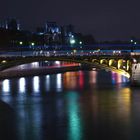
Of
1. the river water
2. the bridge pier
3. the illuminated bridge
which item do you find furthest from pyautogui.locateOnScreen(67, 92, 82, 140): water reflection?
the illuminated bridge

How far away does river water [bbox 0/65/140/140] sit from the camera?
2147 centimetres

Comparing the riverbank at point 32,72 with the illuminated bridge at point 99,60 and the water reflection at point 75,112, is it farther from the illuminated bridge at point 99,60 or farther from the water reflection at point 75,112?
the water reflection at point 75,112

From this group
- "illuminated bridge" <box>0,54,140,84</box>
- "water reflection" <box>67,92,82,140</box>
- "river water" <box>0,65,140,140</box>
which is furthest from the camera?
"illuminated bridge" <box>0,54,140,84</box>

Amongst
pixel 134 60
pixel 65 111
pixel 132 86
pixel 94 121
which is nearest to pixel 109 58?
pixel 134 60

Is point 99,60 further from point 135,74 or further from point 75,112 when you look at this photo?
point 75,112

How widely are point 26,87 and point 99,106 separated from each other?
1186 cm

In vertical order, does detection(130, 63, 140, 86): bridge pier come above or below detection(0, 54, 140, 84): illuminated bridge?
below

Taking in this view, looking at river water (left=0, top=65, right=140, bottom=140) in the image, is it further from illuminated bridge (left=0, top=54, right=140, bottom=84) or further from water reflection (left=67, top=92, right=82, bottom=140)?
illuminated bridge (left=0, top=54, right=140, bottom=84)

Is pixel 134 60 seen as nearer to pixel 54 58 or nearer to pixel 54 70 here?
pixel 54 58

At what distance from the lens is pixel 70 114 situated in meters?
25.8

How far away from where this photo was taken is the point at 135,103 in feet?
95.5

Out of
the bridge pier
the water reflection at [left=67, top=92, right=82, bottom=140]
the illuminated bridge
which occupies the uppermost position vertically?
the illuminated bridge

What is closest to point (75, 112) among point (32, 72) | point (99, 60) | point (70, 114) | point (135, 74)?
point (70, 114)

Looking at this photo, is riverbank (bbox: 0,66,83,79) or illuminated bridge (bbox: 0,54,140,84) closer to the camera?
illuminated bridge (bbox: 0,54,140,84)
